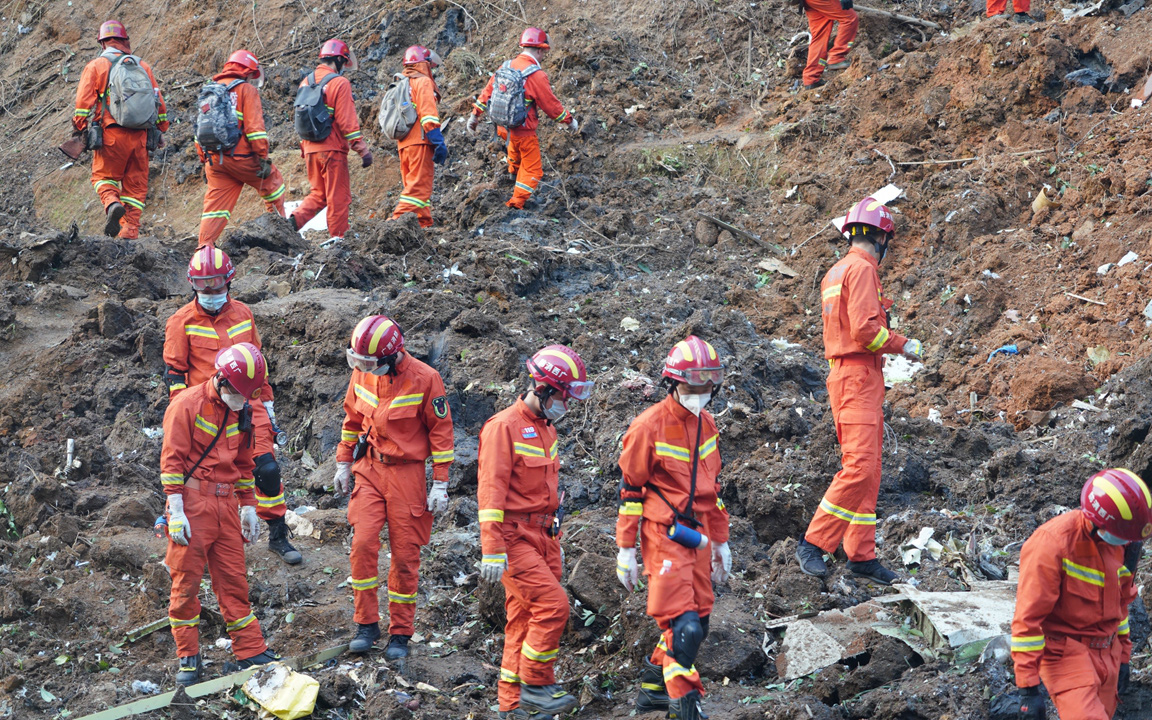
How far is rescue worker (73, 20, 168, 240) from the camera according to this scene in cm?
1069

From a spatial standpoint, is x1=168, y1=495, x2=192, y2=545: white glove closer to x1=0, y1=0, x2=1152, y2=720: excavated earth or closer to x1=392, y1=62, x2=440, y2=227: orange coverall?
x1=0, y1=0, x2=1152, y2=720: excavated earth

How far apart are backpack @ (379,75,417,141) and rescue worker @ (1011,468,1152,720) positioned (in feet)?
27.3

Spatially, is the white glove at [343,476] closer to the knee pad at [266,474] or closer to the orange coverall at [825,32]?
the knee pad at [266,474]

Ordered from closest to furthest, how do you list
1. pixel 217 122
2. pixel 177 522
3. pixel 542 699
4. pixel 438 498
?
pixel 542 699
pixel 177 522
pixel 438 498
pixel 217 122

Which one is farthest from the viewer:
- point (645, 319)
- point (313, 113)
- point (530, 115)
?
point (530, 115)

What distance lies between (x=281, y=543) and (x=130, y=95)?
5.75m

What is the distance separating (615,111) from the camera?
1373 cm

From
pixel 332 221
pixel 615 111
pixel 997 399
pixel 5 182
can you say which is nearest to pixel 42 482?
pixel 332 221

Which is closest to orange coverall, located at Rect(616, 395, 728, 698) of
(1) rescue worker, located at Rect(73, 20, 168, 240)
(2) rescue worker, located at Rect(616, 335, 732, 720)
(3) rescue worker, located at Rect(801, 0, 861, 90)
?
(2) rescue worker, located at Rect(616, 335, 732, 720)

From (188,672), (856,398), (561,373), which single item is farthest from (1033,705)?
(188,672)

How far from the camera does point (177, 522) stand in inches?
221

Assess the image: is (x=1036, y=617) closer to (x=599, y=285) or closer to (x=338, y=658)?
(x=338, y=658)

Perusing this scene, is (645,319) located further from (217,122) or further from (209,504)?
(209,504)

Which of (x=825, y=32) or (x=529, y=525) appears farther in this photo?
(x=825, y=32)
